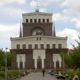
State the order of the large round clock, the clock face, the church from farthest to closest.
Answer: the large round clock, the clock face, the church

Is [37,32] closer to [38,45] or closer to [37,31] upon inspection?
[37,31]

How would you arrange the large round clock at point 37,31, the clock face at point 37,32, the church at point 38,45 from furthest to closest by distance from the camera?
the large round clock at point 37,31, the clock face at point 37,32, the church at point 38,45

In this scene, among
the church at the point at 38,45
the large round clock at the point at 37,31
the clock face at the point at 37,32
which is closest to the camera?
the church at the point at 38,45

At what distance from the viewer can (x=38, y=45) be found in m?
146

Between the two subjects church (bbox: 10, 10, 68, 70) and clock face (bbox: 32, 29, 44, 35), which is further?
clock face (bbox: 32, 29, 44, 35)

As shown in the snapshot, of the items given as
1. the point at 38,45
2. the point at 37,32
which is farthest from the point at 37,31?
the point at 38,45

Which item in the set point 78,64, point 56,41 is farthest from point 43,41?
point 78,64

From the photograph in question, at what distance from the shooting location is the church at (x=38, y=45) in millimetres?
144250

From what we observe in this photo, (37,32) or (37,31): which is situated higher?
(37,31)

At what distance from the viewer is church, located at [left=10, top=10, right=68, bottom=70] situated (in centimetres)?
14425

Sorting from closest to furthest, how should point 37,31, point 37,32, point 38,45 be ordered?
point 38,45
point 37,32
point 37,31

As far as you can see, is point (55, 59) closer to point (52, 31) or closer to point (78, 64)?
point (52, 31)

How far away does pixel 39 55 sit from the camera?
146 meters

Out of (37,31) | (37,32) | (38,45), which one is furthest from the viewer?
(37,31)
